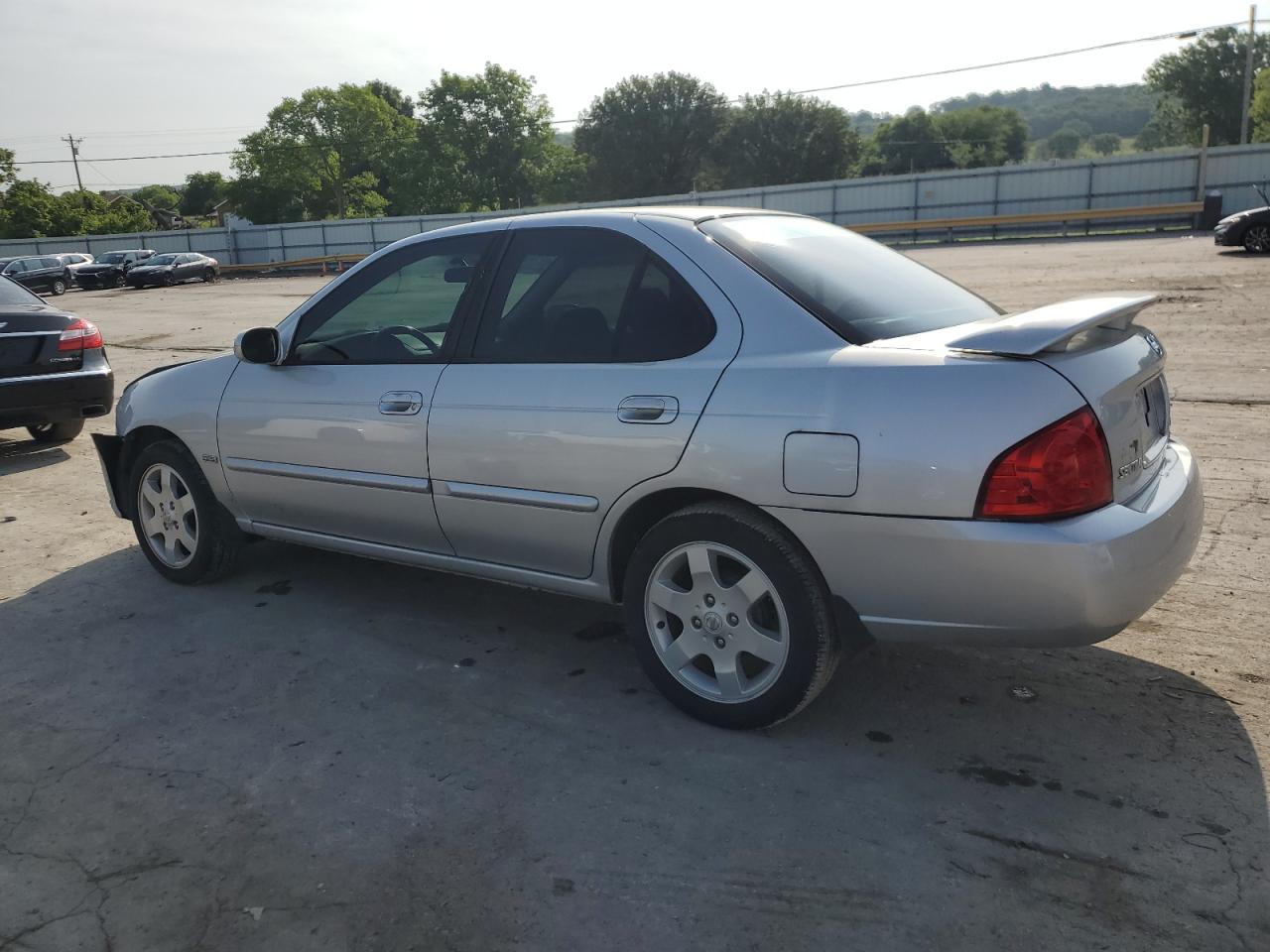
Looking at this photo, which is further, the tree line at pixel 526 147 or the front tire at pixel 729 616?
the tree line at pixel 526 147

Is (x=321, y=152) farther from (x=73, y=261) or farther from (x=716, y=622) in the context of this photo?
(x=716, y=622)

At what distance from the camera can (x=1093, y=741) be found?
314 centimetres

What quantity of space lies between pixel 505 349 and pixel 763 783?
1.79 meters

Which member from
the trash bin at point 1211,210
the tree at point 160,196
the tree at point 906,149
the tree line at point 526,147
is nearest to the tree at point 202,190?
the tree at point 160,196

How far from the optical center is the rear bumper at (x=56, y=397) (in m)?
7.56

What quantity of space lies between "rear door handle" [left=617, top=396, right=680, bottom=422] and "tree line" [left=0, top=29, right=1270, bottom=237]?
72723 millimetres

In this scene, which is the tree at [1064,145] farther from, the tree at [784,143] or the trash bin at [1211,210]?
the trash bin at [1211,210]

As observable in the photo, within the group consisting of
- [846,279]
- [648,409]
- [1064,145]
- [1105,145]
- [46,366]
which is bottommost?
[46,366]

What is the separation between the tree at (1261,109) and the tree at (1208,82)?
4.67 metres

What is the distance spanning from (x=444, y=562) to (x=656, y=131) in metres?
75.1

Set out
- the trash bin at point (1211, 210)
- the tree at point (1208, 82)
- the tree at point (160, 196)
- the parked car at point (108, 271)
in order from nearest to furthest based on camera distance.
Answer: the trash bin at point (1211, 210)
the parked car at point (108, 271)
the tree at point (1208, 82)
the tree at point (160, 196)

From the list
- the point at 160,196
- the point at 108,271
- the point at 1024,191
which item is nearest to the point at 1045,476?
the point at 1024,191

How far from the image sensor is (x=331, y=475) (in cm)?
417

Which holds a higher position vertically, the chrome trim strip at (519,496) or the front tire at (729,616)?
the chrome trim strip at (519,496)
